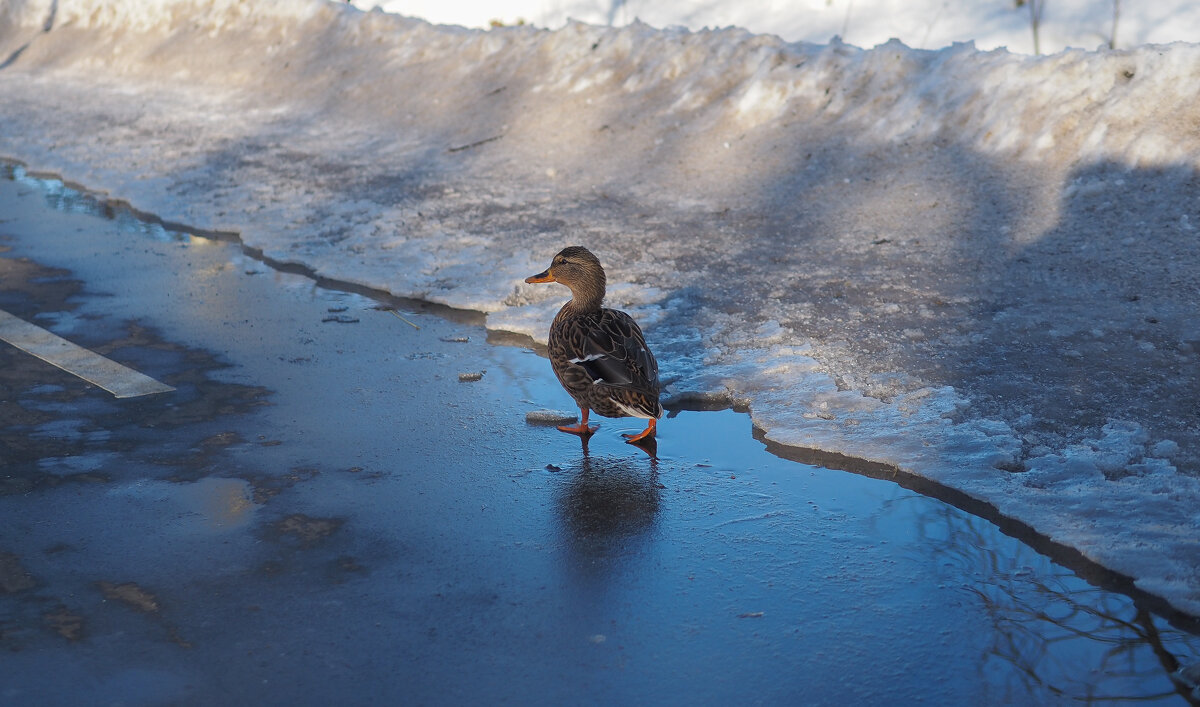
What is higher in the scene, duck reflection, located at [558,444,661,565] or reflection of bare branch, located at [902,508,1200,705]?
duck reflection, located at [558,444,661,565]

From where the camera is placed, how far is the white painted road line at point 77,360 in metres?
5.18

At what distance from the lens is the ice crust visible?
15.0ft

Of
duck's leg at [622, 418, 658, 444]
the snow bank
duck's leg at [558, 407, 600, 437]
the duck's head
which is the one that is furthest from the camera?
the snow bank

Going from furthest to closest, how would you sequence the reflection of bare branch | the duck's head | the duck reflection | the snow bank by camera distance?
the snow bank, the duck's head, the duck reflection, the reflection of bare branch

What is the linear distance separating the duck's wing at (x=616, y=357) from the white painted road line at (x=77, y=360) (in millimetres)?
2077

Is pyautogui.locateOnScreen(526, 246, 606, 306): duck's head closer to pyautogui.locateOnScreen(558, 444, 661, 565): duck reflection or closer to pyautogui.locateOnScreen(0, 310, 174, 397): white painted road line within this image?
pyautogui.locateOnScreen(558, 444, 661, 565): duck reflection

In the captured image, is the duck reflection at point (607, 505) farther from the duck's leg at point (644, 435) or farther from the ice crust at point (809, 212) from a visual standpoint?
the ice crust at point (809, 212)

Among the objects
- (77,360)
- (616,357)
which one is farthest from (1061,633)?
(77,360)

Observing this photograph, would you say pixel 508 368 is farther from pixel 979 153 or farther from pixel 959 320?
pixel 979 153

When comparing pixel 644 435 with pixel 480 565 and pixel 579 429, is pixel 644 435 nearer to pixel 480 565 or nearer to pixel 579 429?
pixel 579 429

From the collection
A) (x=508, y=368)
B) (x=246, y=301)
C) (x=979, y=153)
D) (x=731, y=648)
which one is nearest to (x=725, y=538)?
(x=731, y=648)

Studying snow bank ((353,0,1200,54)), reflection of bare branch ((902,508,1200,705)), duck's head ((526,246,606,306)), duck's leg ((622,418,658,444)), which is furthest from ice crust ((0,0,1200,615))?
snow bank ((353,0,1200,54))

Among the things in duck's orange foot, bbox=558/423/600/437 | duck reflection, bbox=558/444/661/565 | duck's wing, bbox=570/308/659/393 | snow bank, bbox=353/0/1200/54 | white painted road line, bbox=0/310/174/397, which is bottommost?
duck reflection, bbox=558/444/661/565

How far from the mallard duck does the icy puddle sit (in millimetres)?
196
